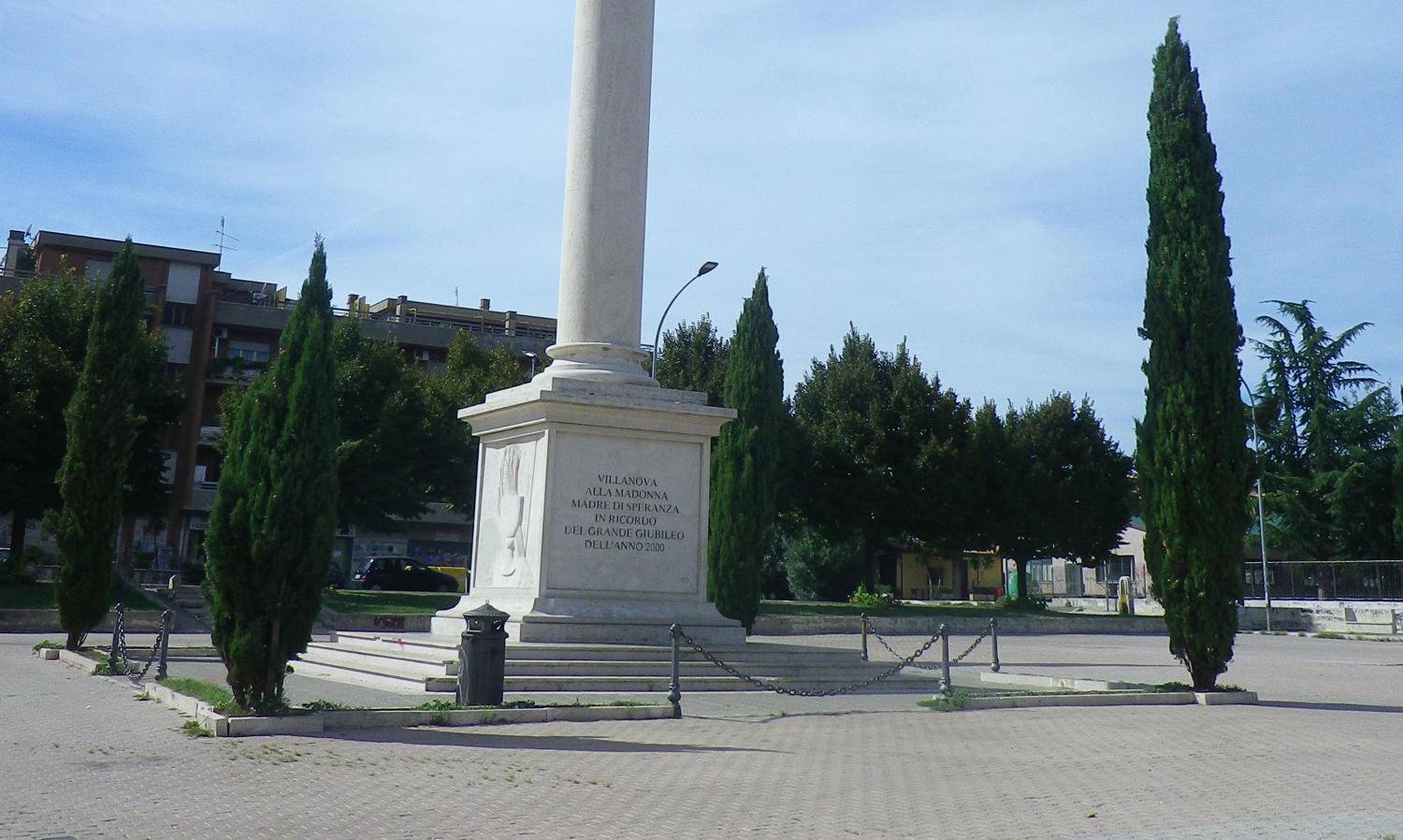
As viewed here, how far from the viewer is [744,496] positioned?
27.0 metres

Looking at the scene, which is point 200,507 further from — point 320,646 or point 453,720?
point 453,720

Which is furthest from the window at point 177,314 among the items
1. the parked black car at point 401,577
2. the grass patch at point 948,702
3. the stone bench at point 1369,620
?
the grass patch at point 948,702

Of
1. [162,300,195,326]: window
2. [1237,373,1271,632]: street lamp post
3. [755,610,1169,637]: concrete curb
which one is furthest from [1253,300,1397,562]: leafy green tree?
[162,300,195,326]: window

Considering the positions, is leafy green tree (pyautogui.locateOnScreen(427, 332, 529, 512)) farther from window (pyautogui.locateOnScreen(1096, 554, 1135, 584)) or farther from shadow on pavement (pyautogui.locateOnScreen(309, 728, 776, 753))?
window (pyautogui.locateOnScreen(1096, 554, 1135, 584))

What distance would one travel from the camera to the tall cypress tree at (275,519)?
11172 millimetres

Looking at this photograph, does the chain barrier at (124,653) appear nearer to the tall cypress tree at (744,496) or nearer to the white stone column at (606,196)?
the white stone column at (606,196)

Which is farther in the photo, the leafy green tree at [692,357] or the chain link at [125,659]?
the leafy green tree at [692,357]

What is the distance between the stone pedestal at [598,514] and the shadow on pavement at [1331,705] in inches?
283

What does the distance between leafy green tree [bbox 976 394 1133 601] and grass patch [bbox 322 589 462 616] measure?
21.6 metres

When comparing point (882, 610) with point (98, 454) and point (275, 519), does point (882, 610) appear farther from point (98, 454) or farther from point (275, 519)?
point (275, 519)

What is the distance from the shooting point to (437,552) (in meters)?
68.9

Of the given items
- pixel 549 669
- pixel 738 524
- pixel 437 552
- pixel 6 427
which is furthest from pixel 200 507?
pixel 549 669

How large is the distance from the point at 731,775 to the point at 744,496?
57.9 ft

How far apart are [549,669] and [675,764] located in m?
5.28
